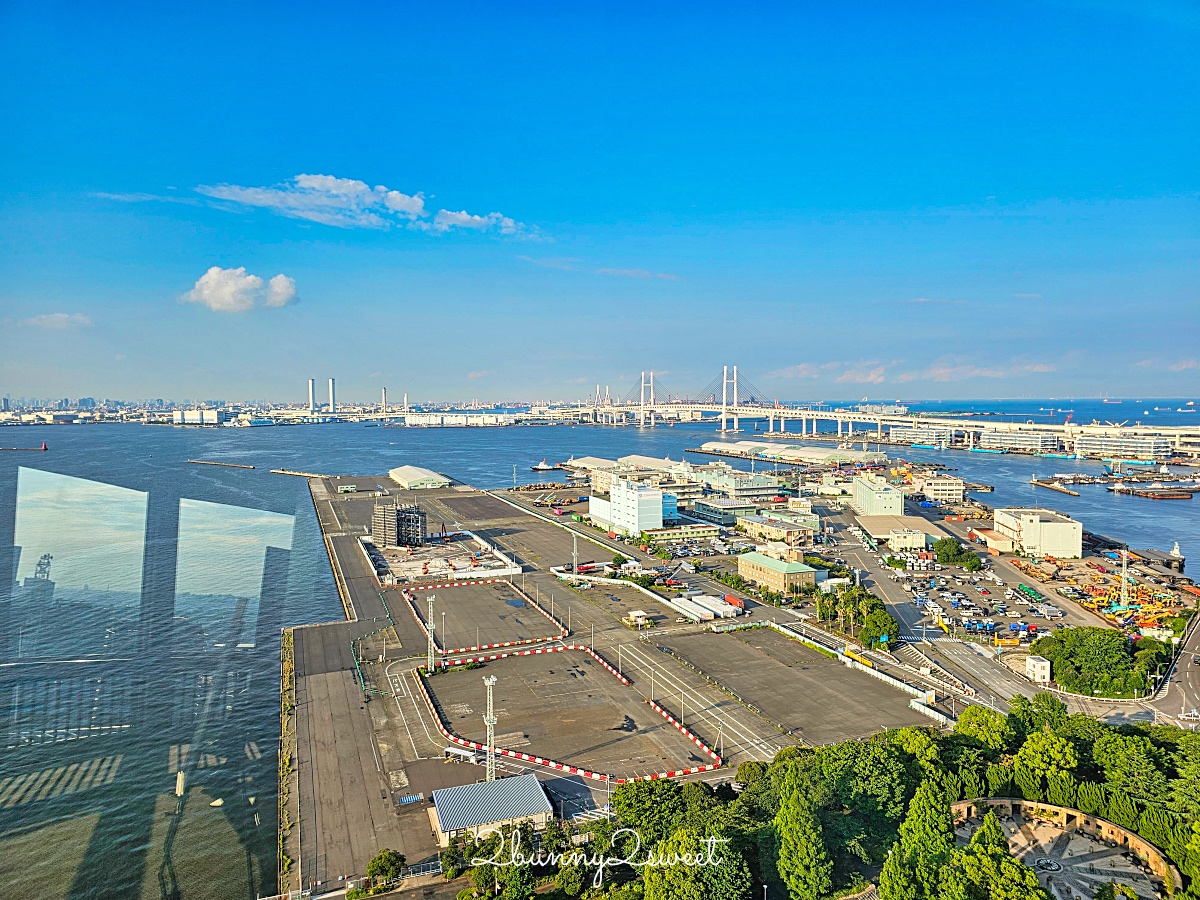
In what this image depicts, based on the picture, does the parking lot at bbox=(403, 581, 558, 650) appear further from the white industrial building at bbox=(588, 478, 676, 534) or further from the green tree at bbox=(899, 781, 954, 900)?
the green tree at bbox=(899, 781, 954, 900)

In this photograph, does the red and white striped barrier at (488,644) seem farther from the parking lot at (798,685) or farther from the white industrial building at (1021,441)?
the white industrial building at (1021,441)

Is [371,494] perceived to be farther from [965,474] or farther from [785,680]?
[965,474]

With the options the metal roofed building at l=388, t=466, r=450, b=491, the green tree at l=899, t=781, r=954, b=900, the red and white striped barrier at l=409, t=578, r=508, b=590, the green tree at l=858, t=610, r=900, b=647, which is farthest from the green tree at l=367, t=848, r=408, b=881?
the metal roofed building at l=388, t=466, r=450, b=491

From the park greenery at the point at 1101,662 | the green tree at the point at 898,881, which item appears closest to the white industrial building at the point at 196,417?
the park greenery at the point at 1101,662

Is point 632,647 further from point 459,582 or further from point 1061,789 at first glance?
point 1061,789

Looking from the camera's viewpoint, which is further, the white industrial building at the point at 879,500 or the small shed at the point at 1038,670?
the white industrial building at the point at 879,500

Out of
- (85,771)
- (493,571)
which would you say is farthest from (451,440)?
(85,771)

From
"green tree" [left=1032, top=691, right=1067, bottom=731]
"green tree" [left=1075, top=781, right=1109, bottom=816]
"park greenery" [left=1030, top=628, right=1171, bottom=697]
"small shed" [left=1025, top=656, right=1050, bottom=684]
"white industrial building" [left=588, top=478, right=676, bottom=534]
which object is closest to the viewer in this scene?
"green tree" [left=1075, top=781, right=1109, bottom=816]
